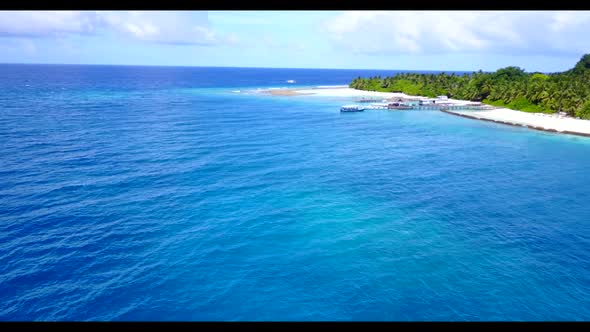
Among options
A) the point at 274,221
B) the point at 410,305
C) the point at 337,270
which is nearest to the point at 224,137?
the point at 274,221

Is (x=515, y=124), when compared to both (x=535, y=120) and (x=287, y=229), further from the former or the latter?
(x=287, y=229)

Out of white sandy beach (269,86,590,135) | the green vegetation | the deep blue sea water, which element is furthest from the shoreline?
the green vegetation

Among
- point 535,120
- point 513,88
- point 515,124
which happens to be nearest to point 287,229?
point 515,124

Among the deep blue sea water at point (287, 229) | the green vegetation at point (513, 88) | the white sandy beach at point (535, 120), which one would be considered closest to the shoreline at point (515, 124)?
the white sandy beach at point (535, 120)

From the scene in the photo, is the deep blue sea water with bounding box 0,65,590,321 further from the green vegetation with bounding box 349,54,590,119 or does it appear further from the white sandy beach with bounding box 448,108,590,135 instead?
the green vegetation with bounding box 349,54,590,119

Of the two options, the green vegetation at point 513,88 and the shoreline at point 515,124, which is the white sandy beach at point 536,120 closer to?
the shoreline at point 515,124
